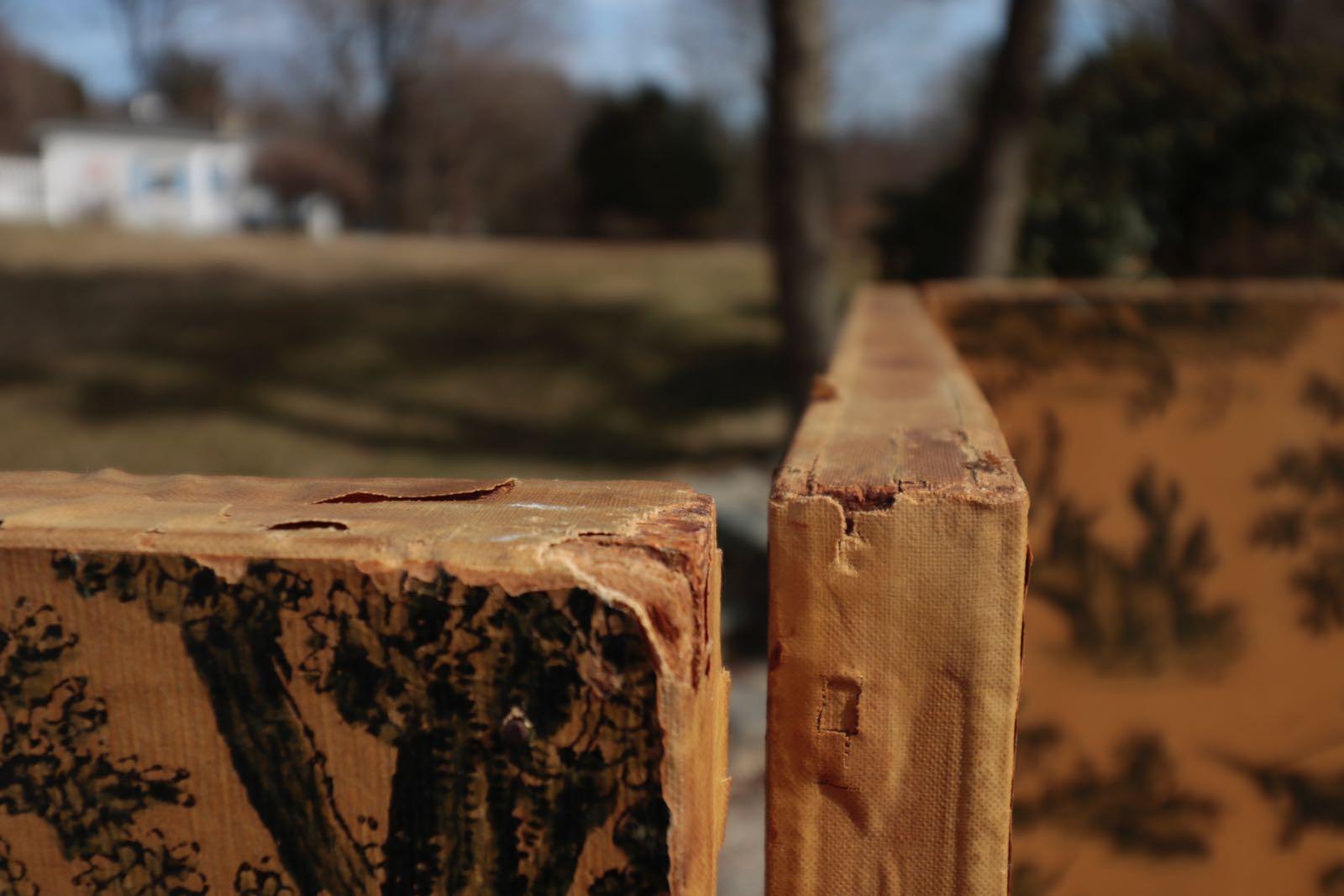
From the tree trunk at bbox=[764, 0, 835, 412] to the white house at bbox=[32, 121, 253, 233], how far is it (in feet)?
102

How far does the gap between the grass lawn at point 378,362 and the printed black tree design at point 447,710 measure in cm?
657

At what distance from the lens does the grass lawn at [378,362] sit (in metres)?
7.98

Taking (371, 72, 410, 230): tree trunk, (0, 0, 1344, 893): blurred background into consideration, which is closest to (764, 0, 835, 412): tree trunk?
(0, 0, 1344, 893): blurred background

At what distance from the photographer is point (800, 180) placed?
640cm

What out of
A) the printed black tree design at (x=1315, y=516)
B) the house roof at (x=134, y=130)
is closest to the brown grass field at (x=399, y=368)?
the printed black tree design at (x=1315, y=516)

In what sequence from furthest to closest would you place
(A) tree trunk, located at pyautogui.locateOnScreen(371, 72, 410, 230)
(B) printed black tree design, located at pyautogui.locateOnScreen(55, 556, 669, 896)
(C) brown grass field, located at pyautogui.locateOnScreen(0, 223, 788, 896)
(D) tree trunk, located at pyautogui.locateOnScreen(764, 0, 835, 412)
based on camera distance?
(A) tree trunk, located at pyautogui.locateOnScreen(371, 72, 410, 230) < (C) brown grass field, located at pyautogui.locateOnScreen(0, 223, 788, 896) < (D) tree trunk, located at pyautogui.locateOnScreen(764, 0, 835, 412) < (B) printed black tree design, located at pyautogui.locateOnScreen(55, 556, 669, 896)

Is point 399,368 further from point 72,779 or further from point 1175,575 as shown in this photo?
point 72,779

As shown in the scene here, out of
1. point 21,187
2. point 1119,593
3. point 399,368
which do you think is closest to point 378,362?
point 399,368

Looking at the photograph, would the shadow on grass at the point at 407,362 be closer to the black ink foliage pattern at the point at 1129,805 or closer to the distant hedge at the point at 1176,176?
the distant hedge at the point at 1176,176

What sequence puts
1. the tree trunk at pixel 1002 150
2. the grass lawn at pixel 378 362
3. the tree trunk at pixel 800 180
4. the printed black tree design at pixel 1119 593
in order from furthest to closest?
the grass lawn at pixel 378 362, the tree trunk at pixel 1002 150, the tree trunk at pixel 800 180, the printed black tree design at pixel 1119 593

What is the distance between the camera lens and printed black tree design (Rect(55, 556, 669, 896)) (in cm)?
67

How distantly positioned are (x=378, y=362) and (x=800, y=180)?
503 centimetres

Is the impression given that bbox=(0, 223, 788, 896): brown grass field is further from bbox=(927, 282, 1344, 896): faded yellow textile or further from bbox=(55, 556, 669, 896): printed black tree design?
bbox=(55, 556, 669, 896): printed black tree design

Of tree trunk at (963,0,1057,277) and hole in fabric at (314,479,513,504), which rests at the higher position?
tree trunk at (963,0,1057,277)
